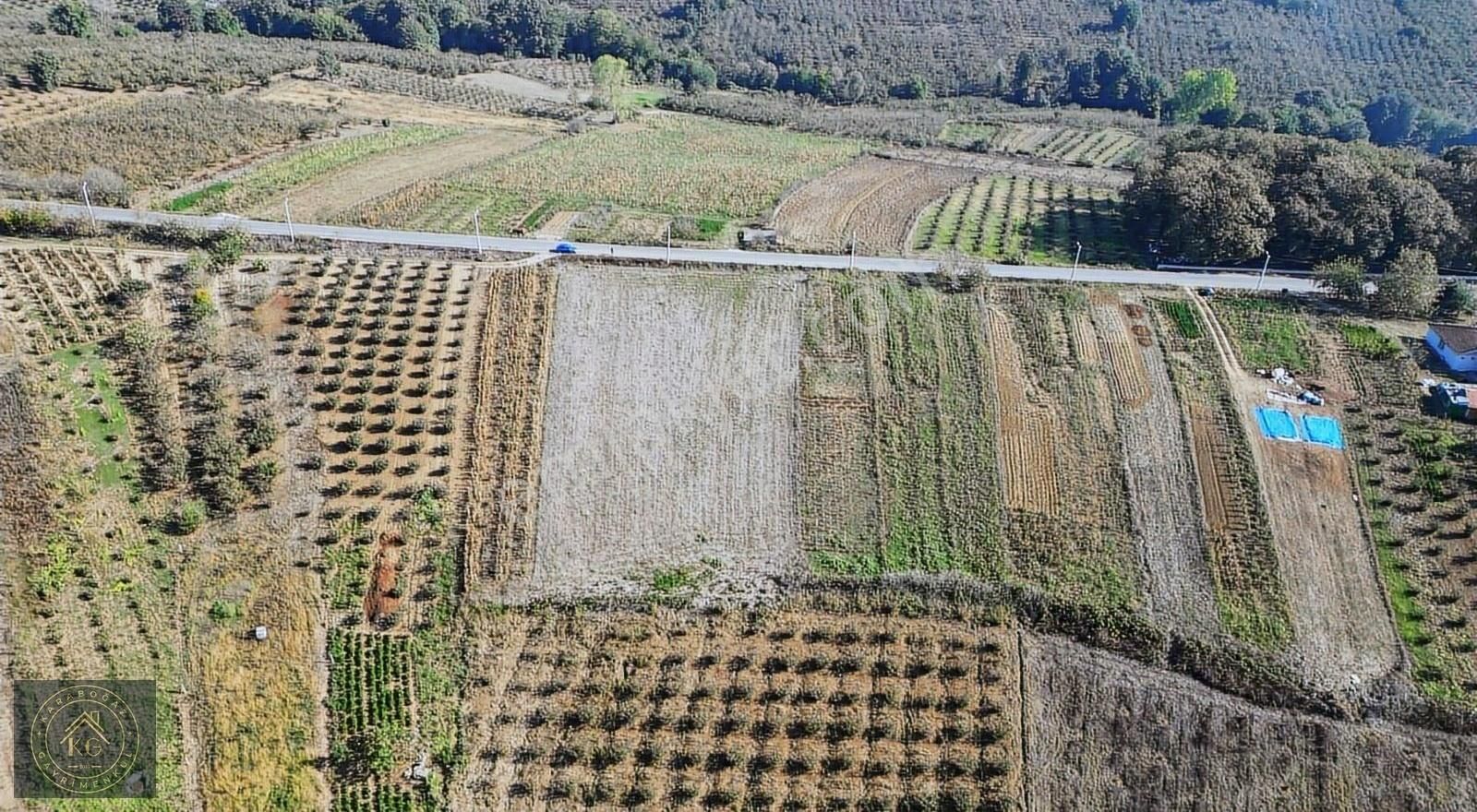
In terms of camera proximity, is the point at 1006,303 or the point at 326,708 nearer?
the point at 326,708

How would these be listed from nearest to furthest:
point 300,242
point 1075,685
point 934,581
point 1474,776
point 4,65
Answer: point 1474,776, point 1075,685, point 934,581, point 300,242, point 4,65

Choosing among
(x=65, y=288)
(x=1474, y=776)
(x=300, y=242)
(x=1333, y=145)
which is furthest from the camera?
(x=1333, y=145)

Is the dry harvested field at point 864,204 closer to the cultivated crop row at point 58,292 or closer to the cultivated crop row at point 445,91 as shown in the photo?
the cultivated crop row at point 445,91

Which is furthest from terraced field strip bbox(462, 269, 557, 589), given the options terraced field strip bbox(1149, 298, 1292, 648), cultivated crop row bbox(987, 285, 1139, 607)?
terraced field strip bbox(1149, 298, 1292, 648)

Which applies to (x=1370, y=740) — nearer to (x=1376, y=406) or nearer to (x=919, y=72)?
(x=1376, y=406)

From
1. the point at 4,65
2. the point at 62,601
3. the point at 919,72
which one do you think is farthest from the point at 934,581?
the point at 919,72

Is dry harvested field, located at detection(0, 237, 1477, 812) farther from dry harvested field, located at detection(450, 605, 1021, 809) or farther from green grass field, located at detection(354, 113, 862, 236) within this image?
green grass field, located at detection(354, 113, 862, 236)

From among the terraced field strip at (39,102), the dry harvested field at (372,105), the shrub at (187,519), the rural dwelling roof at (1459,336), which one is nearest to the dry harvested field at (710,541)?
the shrub at (187,519)

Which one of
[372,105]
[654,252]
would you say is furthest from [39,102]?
[654,252]
